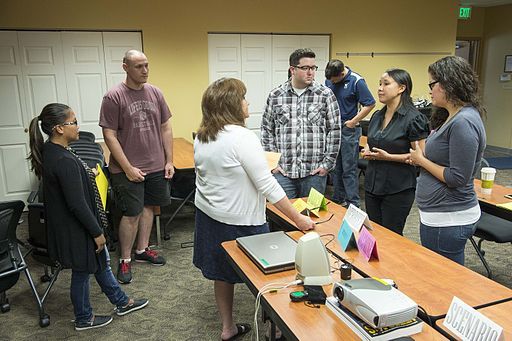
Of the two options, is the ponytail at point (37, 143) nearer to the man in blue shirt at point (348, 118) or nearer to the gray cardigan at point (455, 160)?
the gray cardigan at point (455, 160)

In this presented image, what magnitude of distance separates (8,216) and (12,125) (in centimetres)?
288

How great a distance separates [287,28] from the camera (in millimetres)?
5711

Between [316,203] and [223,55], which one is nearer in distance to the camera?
[316,203]

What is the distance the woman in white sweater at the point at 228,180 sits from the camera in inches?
71.4

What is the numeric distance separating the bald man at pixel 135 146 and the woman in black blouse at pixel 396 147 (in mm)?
1511

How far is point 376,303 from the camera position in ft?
3.86

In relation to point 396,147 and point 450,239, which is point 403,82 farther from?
point 450,239

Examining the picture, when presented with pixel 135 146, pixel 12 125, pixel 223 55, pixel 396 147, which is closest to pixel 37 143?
pixel 135 146

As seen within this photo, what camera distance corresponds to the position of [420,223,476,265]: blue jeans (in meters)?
1.94

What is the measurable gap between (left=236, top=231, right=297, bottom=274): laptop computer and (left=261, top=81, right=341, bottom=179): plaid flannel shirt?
0.90 metres

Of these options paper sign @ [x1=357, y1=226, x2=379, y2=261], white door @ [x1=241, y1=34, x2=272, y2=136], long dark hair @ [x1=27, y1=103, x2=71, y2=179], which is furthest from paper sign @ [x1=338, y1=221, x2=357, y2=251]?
white door @ [x1=241, y1=34, x2=272, y2=136]

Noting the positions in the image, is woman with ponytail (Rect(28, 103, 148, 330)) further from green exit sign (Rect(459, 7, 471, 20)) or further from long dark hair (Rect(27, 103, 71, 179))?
green exit sign (Rect(459, 7, 471, 20))

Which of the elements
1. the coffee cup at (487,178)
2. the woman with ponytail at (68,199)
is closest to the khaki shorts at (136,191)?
the woman with ponytail at (68,199)

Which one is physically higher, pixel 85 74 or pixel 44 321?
pixel 85 74
